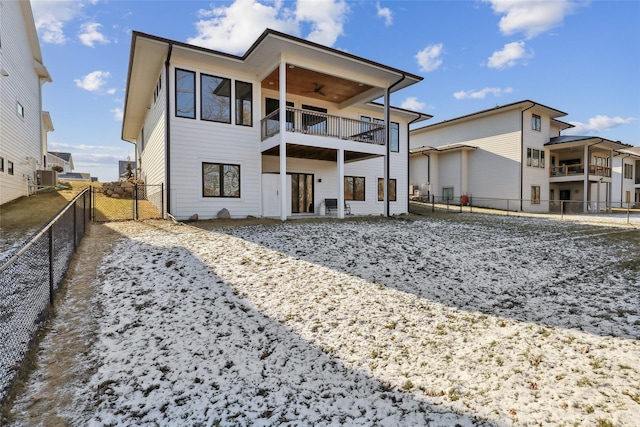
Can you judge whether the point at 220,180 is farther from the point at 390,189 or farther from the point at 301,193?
the point at 390,189

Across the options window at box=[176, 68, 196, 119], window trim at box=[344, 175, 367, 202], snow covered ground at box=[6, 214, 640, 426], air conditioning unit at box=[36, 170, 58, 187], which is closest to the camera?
snow covered ground at box=[6, 214, 640, 426]

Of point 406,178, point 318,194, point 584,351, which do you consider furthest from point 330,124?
point 584,351

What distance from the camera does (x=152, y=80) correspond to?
48.3ft

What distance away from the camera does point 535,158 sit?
27156 mm

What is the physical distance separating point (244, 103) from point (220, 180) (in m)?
3.43

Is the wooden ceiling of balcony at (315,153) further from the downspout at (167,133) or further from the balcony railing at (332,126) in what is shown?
the downspout at (167,133)

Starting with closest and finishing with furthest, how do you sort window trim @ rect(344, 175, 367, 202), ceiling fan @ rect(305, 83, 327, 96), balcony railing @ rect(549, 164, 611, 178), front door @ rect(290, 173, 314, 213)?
ceiling fan @ rect(305, 83, 327, 96)
front door @ rect(290, 173, 314, 213)
window trim @ rect(344, 175, 367, 202)
balcony railing @ rect(549, 164, 611, 178)

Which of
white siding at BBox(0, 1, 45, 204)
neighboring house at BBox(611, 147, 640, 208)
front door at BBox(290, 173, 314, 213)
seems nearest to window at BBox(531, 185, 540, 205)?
neighboring house at BBox(611, 147, 640, 208)

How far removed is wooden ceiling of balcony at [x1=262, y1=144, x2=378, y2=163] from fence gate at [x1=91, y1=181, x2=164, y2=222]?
4.90 meters

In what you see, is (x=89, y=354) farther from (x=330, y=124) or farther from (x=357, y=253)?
(x=330, y=124)

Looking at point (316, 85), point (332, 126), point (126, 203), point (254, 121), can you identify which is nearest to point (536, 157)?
point (332, 126)

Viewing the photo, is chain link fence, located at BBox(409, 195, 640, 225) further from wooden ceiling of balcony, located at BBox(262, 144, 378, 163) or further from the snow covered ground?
the snow covered ground

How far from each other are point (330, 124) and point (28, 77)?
15575 mm

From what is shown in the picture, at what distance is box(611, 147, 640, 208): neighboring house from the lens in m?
36.1
